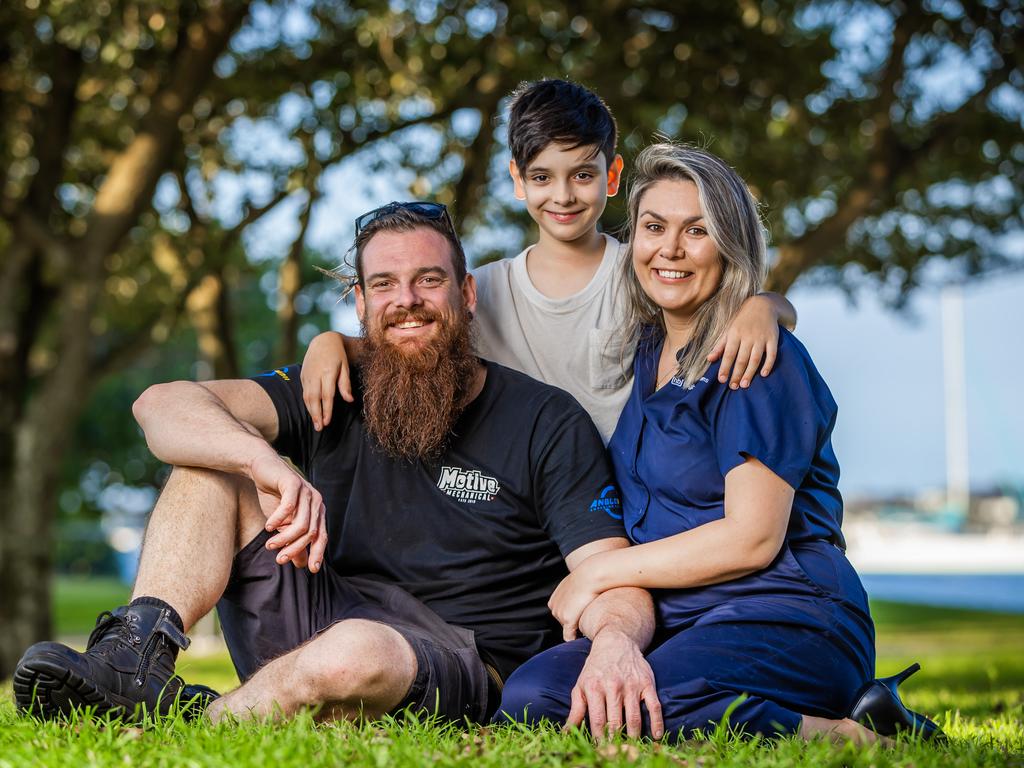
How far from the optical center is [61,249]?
34.9 feet

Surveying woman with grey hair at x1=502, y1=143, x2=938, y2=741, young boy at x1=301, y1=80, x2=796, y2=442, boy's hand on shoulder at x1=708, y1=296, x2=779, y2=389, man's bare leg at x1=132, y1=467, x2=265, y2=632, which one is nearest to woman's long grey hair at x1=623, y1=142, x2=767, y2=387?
woman with grey hair at x1=502, y1=143, x2=938, y2=741

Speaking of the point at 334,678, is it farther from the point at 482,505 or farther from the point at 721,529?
the point at 721,529

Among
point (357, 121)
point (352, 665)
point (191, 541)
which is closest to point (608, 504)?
point (352, 665)

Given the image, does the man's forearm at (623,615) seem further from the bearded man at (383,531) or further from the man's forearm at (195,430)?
the man's forearm at (195,430)

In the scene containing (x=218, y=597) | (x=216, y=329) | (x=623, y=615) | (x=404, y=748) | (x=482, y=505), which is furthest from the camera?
(x=216, y=329)

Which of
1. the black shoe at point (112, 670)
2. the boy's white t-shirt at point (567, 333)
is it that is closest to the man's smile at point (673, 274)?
the boy's white t-shirt at point (567, 333)

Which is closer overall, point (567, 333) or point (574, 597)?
point (574, 597)

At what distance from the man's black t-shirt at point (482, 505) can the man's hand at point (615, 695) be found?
1.98 feet

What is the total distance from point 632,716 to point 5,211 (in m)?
9.79

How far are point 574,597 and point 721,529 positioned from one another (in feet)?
1.82

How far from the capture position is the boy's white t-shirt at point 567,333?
15.1 feet

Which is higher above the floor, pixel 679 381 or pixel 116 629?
pixel 679 381

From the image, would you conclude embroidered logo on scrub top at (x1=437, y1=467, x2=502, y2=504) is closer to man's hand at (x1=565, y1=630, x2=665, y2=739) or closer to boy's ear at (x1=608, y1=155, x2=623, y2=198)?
man's hand at (x1=565, y1=630, x2=665, y2=739)

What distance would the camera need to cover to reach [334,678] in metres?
3.49
